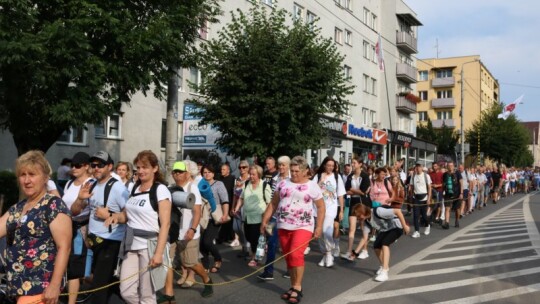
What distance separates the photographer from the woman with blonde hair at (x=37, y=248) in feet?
11.5

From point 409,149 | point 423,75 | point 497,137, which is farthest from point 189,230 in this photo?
point 423,75

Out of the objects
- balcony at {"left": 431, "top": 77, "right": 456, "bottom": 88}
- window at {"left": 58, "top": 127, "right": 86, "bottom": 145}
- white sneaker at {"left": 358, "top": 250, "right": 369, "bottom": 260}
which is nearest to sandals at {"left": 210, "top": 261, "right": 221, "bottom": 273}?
white sneaker at {"left": 358, "top": 250, "right": 369, "bottom": 260}

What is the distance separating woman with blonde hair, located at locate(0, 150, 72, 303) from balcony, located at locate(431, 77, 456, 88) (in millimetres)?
73144

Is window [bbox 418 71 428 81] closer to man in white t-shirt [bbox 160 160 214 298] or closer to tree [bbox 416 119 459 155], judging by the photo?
tree [bbox 416 119 459 155]

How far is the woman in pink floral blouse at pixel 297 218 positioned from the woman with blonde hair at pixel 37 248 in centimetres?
338

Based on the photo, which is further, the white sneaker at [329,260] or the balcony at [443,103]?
the balcony at [443,103]

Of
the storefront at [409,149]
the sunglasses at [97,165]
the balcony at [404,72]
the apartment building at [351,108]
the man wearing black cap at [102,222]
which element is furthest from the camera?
the balcony at [404,72]

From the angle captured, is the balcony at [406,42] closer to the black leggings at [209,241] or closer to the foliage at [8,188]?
the foliage at [8,188]

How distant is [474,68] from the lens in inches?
2972

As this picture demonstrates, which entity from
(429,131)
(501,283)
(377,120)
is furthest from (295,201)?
(429,131)

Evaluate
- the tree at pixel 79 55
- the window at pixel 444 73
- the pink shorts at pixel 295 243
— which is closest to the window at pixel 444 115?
the window at pixel 444 73

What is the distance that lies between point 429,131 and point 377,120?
14.0m

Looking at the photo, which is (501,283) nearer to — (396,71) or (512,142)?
(396,71)

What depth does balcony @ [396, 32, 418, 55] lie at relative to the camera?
48206mm
